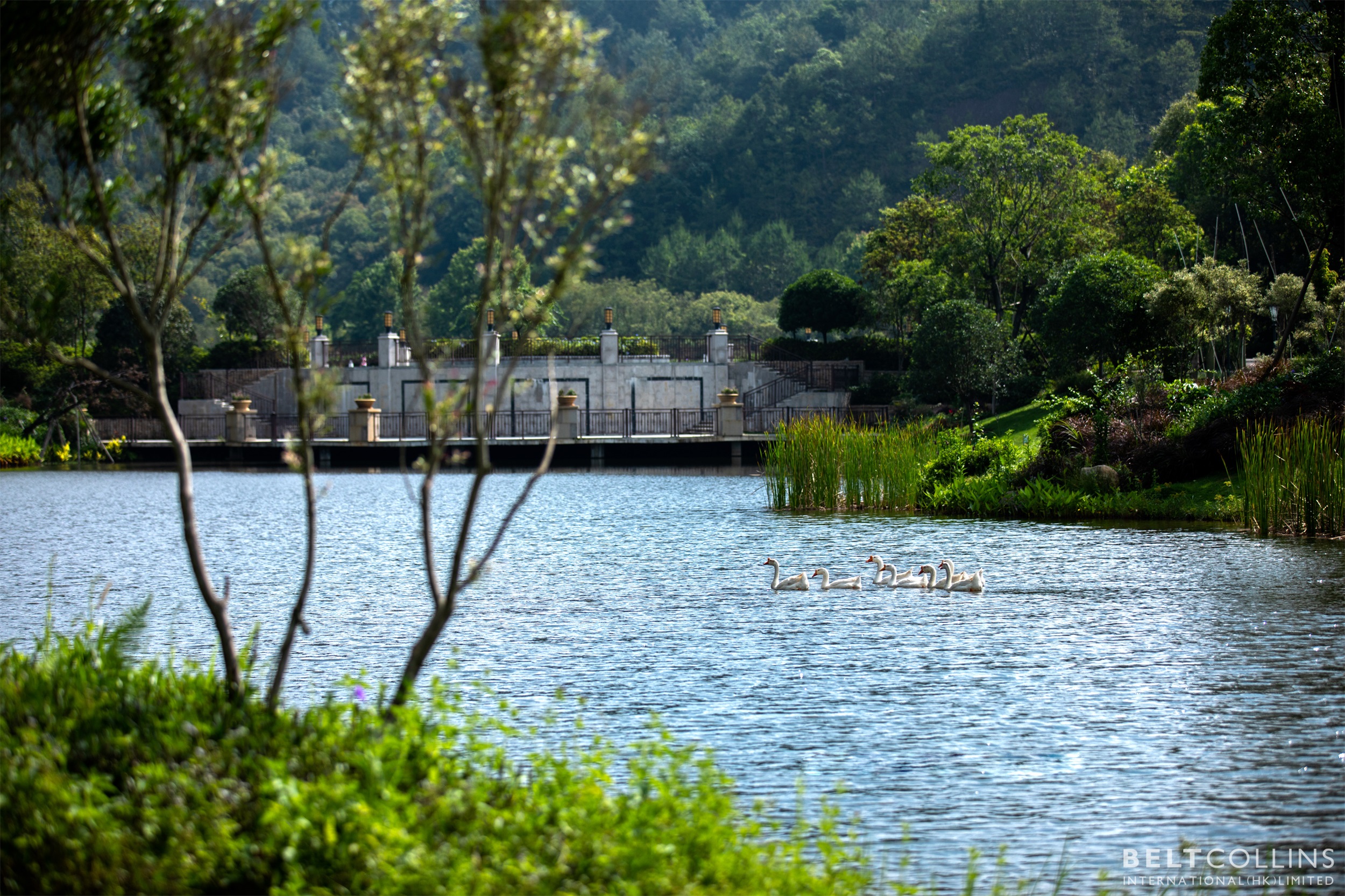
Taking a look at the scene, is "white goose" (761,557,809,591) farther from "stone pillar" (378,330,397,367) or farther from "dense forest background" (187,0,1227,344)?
"dense forest background" (187,0,1227,344)

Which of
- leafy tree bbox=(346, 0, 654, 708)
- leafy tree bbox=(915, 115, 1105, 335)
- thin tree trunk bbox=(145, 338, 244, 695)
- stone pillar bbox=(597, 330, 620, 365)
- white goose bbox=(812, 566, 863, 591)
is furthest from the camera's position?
stone pillar bbox=(597, 330, 620, 365)

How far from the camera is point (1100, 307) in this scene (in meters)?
35.6

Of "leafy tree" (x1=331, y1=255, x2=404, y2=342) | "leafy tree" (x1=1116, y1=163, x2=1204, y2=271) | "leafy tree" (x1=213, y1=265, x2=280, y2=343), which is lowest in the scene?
"leafy tree" (x1=213, y1=265, x2=280, y2=343)

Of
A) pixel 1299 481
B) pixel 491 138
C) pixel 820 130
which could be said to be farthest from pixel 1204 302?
pixel 820 130

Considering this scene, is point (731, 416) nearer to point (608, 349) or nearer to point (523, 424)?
point (523, 424)

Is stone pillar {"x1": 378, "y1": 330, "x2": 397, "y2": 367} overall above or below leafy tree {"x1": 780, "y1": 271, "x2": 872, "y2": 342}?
below

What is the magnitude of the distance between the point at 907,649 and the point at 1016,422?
1207 inches

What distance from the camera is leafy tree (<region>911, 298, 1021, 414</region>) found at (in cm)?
4225

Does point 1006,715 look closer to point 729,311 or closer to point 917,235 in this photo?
point 917,235

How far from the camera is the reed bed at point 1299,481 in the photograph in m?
18.6

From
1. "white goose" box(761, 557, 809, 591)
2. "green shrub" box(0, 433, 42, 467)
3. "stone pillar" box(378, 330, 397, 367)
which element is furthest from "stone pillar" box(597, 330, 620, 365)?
"white goose" box(761, 557, 809, 591)

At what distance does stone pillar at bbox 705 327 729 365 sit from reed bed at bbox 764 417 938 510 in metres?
31.0

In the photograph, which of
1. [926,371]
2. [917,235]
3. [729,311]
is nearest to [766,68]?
[729,311]

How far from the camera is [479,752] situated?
286 inches
